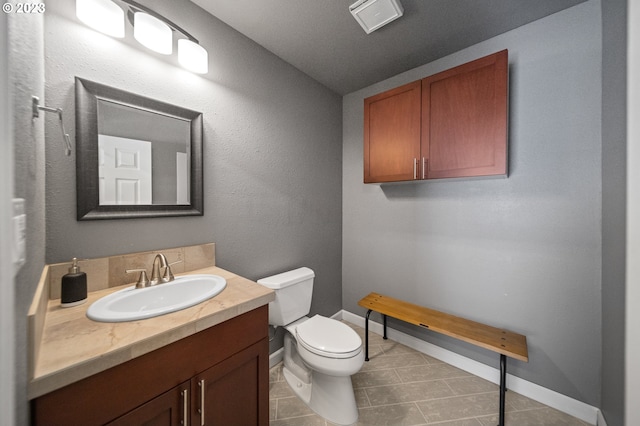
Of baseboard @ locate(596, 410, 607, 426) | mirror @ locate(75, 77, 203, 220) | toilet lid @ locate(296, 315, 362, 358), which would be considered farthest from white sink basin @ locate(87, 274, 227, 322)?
A: baseboard @ locate(596, 410, 607, 426)

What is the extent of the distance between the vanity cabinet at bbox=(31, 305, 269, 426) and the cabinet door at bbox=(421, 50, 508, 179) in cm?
152

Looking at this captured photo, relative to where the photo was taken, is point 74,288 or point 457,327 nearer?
point 74,288

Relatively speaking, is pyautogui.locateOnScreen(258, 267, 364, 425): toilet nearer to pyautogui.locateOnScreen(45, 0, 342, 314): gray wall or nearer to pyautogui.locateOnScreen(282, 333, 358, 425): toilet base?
pyautogui.locateOnScreen(282, 333, 358, 425): toilet base

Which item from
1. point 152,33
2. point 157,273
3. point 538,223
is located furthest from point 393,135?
point 157,273

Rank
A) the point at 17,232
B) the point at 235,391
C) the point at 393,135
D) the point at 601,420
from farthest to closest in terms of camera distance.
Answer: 1. the point at 393,135
2. the point at 601,420
3. the point at 235,391
4. the point at 17,232

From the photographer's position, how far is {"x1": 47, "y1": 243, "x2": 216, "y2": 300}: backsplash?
3.43ft

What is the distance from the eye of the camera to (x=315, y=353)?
145 cm

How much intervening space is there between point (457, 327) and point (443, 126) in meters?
1.43

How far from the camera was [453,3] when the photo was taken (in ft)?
4.72

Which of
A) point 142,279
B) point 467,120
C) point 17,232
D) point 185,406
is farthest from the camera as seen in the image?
point 467,120

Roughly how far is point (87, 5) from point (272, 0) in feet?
2.95

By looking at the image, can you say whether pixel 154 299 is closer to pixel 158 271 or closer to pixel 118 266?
pixel 158 271

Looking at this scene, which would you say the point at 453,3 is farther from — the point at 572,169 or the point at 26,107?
the point at 26,107

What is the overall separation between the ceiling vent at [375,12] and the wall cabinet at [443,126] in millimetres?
486
